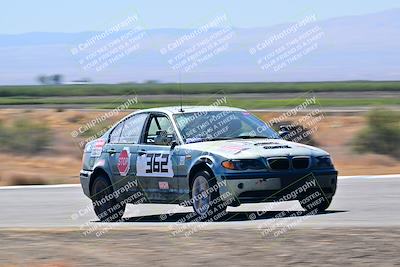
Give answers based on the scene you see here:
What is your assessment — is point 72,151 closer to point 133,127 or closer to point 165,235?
point 133,127

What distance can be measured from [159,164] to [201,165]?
952mm

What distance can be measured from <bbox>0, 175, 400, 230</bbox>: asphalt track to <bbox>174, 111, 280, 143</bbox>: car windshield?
1.10 m

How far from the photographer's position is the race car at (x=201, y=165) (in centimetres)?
1458

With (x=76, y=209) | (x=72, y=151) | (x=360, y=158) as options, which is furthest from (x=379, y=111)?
(x=76, y=209)

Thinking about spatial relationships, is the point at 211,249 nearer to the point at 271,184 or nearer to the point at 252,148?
the point at 271,184

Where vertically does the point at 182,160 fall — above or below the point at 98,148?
below

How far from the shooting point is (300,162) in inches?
583

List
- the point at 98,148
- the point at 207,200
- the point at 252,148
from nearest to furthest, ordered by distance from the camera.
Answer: the point at 207,200 < the point at 252,148 < the point at 98,148

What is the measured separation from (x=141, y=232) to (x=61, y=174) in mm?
17904

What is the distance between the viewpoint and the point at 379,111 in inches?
1447

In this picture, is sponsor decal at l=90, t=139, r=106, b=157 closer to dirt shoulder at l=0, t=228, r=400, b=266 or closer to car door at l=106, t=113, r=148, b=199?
car door at l=106, t=113, r=148, b=199

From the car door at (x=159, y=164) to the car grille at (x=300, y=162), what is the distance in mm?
1682

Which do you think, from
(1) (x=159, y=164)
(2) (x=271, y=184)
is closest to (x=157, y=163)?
(1) (x=159, y=164)

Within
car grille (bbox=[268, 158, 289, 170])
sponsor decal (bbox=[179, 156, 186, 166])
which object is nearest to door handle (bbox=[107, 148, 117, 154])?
sponsor decal (bbox=[179, 156, 186, 166])
